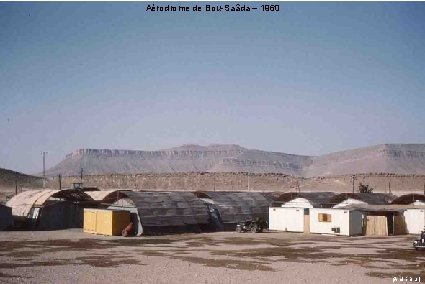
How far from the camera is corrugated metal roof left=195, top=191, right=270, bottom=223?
5222cm

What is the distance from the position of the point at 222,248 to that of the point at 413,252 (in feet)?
40.4

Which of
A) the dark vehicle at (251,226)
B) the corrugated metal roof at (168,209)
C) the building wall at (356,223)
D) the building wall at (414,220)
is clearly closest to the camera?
the building wall at (356,223)

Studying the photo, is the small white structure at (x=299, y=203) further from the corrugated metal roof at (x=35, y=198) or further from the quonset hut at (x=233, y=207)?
the corrugated metal roof at (x=35, y=198)

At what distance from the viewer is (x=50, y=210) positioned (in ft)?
171

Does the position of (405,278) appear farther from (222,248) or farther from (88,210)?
(88,210)

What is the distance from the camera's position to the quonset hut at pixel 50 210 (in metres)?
51.5

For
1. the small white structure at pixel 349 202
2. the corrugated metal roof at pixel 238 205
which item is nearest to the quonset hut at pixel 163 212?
the corrugated metal roof at pixel 238 205

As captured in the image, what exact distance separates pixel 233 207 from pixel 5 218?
22.3 metres

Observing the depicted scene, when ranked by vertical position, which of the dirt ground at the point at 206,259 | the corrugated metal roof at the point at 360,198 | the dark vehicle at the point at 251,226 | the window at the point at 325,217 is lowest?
the dirt ground at the point at 206,259

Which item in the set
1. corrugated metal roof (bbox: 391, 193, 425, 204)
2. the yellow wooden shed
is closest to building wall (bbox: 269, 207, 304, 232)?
corrugated metal roof (bbox: 391, 193, 425, 204)

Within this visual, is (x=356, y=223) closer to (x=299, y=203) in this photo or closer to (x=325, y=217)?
(x=325, y=217)

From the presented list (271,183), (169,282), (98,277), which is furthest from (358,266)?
(271,183)

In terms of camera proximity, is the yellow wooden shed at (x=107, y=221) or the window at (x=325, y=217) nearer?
the yellow wooden shed at (x=107, y=221)

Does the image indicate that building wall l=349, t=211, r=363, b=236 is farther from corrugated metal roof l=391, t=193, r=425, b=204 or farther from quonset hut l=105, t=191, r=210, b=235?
quonset hut l=105, t=191, r=210, b=235
